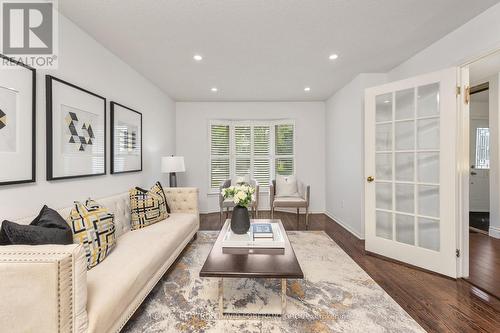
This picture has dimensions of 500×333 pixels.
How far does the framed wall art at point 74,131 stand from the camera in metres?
1.89

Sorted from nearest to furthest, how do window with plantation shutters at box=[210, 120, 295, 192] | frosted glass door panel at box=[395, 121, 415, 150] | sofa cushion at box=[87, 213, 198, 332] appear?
sofa cushion at box=[87, 213, 198, 332] < frosted glass door panel at box=[395, 121, 415, 150] < window with plantation shutters at box=[210, 120, 295, 192]

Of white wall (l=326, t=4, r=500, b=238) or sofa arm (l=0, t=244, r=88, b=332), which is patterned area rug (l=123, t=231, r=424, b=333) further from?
white wall (l=326, t=4, r=500, b=238)

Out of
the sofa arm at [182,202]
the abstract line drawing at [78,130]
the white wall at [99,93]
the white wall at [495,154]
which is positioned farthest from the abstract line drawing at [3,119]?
the white wall at [495,154]

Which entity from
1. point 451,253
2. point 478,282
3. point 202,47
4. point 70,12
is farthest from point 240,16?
point 478,282

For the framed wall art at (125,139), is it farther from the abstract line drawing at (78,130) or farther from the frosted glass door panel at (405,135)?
the frosted glass door panel at (405,135)

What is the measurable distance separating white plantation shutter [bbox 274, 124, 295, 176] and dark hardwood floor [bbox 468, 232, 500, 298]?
312 cm

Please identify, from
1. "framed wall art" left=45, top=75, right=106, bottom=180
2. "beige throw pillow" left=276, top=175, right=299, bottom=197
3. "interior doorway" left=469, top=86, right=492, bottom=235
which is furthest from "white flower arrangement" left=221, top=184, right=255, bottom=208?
"interior doorway" left=469, top=86, right=492, bottom=235

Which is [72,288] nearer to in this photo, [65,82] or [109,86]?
[65,82]

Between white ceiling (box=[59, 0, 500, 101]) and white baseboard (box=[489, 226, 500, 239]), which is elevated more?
white ceiling (box=[59, 0, 500, 101])

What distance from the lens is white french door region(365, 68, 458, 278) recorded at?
231cm

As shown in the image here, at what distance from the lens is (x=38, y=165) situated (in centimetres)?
179

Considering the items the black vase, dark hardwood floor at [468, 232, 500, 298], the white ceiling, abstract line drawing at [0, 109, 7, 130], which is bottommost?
dark hardwood floor at [468, 232, 500, 298]

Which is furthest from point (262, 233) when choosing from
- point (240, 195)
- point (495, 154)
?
point (495, 154)

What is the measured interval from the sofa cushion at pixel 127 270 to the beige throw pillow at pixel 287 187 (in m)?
2.37
